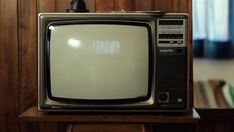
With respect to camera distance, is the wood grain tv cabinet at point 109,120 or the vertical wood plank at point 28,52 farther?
the vertical wood plank at point 28,52

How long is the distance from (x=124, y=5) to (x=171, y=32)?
1.41ft

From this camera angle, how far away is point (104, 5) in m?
1.62

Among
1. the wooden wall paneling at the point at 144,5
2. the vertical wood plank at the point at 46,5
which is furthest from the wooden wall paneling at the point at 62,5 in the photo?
the wooden wall paneling at the point at 144,5

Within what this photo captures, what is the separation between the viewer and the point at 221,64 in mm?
1668

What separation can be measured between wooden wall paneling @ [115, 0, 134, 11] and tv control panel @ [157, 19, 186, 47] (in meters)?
0.39

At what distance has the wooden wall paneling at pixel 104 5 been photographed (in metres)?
1.62

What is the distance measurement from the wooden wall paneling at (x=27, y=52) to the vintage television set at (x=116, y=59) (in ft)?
1.22

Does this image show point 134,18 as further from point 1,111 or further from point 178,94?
point 1,111

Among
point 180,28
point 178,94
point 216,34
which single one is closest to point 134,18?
point 180,28

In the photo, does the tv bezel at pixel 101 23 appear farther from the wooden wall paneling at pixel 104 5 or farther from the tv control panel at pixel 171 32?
the wooden wall paneling at pixel 104 5

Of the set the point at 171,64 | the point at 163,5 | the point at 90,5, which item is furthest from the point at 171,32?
the point at 90,5

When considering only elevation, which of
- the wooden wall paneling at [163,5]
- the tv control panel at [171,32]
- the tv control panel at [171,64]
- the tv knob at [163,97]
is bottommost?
the tv knob at [163,97]

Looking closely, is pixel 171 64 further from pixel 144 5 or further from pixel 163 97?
pixel 144 5

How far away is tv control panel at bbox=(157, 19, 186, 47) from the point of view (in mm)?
1252
